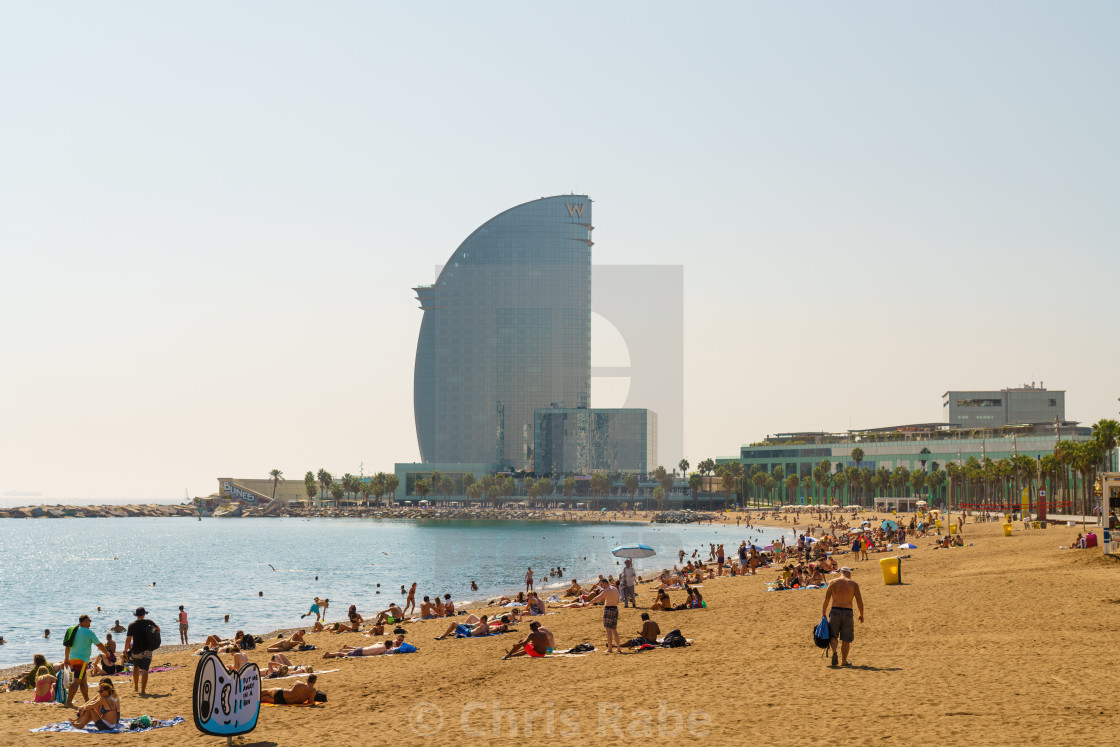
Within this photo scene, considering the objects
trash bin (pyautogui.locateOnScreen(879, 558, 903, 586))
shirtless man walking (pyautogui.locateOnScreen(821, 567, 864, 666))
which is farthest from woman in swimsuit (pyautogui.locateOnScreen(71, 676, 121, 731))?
trash bin (pyautogui.locateOnScreen(879, 558, 903, 586))

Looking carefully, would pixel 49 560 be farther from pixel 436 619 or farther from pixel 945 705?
pixel 945 705

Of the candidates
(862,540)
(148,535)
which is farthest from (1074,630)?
(148,535)

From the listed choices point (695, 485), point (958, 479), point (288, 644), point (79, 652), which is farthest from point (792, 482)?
point (79, 652)

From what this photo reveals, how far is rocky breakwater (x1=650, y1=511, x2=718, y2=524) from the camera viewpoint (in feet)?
539

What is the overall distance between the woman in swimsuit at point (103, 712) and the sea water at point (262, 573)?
2009 centimetres

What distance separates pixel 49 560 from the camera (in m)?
92.9

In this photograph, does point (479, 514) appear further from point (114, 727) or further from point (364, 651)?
point (114, 727)

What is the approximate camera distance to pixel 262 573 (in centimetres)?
6812

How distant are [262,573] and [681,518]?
109 metres

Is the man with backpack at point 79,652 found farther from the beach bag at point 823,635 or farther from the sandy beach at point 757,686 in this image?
the beach bag at point 823,635

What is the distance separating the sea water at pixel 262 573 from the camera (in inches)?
1715

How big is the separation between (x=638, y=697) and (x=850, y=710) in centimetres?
335

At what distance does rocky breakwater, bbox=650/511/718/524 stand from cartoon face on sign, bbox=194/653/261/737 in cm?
15290

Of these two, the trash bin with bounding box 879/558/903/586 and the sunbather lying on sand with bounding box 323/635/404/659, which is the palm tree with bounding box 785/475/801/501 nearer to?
the trash bin with bounding box 879/558/903/586
